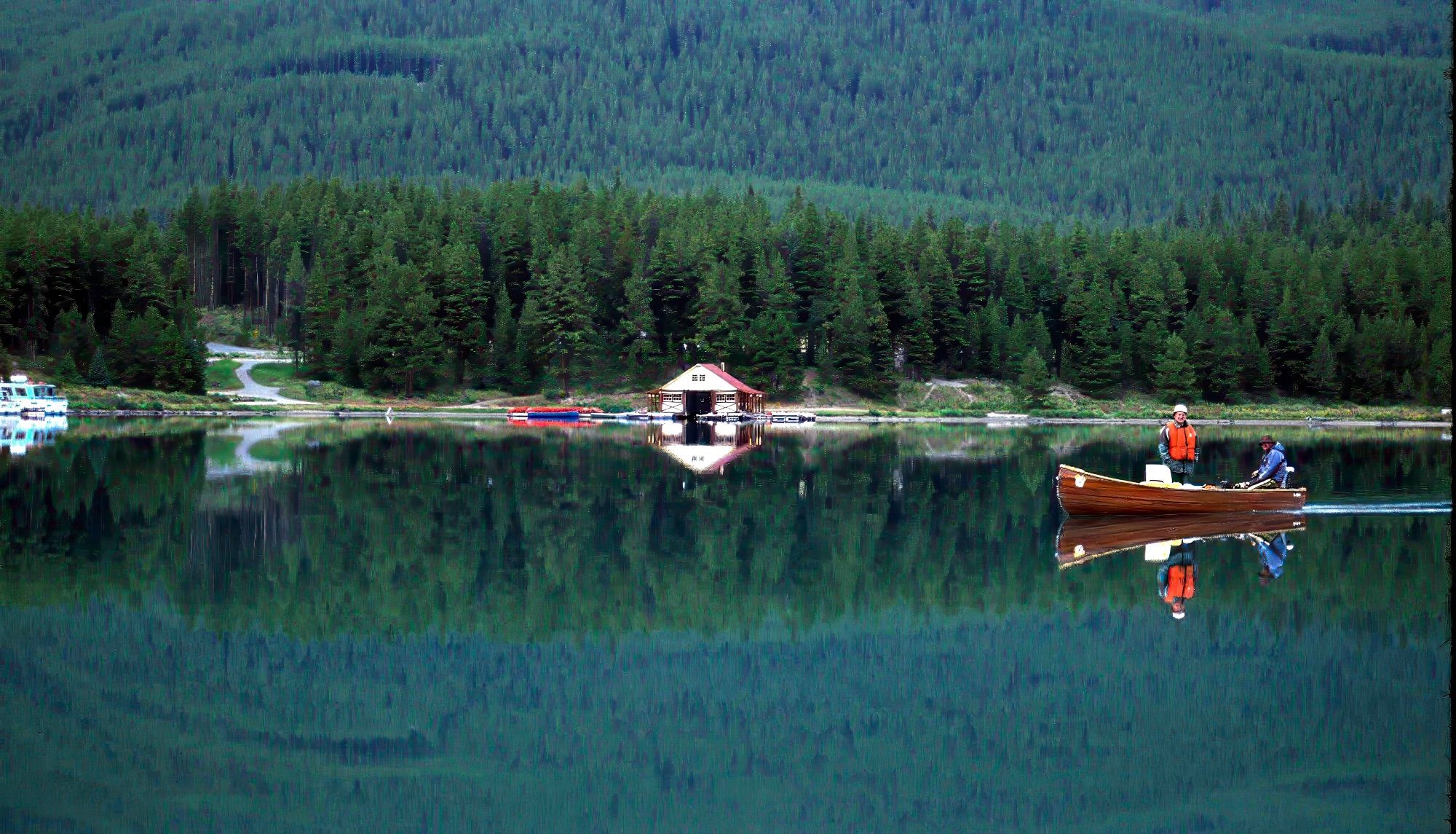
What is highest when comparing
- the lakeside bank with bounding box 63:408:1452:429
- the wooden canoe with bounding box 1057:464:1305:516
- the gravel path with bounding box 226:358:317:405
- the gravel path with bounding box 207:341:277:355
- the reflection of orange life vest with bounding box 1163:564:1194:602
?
the gravel path with bounding box 207:341:277:355

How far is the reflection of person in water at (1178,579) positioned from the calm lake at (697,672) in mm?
250

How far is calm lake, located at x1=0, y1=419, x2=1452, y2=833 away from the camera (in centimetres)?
1312

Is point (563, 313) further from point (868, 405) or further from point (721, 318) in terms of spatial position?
point (868, 405)

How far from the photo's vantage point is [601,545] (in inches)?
1056

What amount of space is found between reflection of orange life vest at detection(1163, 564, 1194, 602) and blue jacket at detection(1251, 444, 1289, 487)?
989 cm

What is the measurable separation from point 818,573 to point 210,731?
11.9 metres

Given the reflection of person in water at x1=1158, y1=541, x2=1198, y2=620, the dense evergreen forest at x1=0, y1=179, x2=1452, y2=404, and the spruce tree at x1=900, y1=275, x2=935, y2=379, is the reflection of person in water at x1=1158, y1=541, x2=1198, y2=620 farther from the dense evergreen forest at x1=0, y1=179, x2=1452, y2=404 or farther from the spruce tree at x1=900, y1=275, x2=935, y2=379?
the spruce tree at x1=900, y1=275, x2=935, y2=379

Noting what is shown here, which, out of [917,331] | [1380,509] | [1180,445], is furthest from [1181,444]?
[917,331]

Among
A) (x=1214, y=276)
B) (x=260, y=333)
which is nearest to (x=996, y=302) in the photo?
(x=1214, y=276)

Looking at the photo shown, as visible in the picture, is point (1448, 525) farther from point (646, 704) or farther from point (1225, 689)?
point (646, 704)

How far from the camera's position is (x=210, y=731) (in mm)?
14469

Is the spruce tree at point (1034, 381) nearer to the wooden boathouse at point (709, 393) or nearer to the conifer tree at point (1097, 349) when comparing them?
the conifer tree at point (1097, 349)

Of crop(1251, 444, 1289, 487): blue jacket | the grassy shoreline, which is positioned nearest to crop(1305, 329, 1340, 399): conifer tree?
the grassy shoreline

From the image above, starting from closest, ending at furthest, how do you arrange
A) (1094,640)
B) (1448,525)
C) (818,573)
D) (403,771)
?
(403,771), (1094,640), (818,573), (1448,525)
